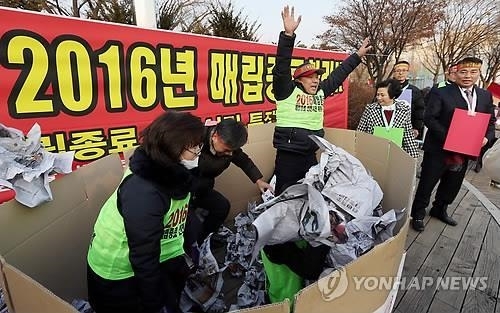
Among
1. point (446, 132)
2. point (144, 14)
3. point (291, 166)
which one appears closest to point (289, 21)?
point (291, 166)

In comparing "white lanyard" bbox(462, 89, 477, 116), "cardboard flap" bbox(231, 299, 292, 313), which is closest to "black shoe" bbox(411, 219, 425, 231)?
"white lanyard" bbox(462, 89, 477, 116)

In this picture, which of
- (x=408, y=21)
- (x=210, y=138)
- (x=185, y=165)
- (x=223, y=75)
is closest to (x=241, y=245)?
(x=210, y=138)

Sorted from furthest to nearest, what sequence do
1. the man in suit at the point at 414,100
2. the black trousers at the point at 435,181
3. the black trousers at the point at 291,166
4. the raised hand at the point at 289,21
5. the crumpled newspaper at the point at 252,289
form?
the man in suit at the point at 414,100 → the black trousers at the point at 435,181 → the black trousers at the point at 291,166 → the raised hand at the point at 289,21 → the crumpled newspaper at the point at 252,289

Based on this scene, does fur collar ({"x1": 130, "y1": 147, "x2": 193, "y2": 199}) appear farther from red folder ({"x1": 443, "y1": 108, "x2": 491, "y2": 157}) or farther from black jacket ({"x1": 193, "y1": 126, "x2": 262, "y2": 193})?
red folder ({"x1": 443, "y1": 108, "x2": 491, "y2": 157})

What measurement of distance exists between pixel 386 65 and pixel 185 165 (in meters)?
10.5

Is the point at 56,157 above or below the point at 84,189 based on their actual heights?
above

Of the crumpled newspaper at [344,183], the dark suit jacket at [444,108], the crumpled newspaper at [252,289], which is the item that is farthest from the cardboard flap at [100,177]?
Answer: the dark suit jacket at [444,108]

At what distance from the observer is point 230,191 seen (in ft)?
8.89

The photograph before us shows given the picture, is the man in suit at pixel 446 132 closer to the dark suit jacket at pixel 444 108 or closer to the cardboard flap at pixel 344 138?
the dark suit jacket at pixel 444 108

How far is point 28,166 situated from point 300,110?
1525 mm

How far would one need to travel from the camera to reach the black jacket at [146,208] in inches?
39.9

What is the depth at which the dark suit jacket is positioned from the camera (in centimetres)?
229

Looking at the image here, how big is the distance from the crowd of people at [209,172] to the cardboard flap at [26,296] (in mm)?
327

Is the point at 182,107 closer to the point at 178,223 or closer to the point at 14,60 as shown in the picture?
the point at 14,60
